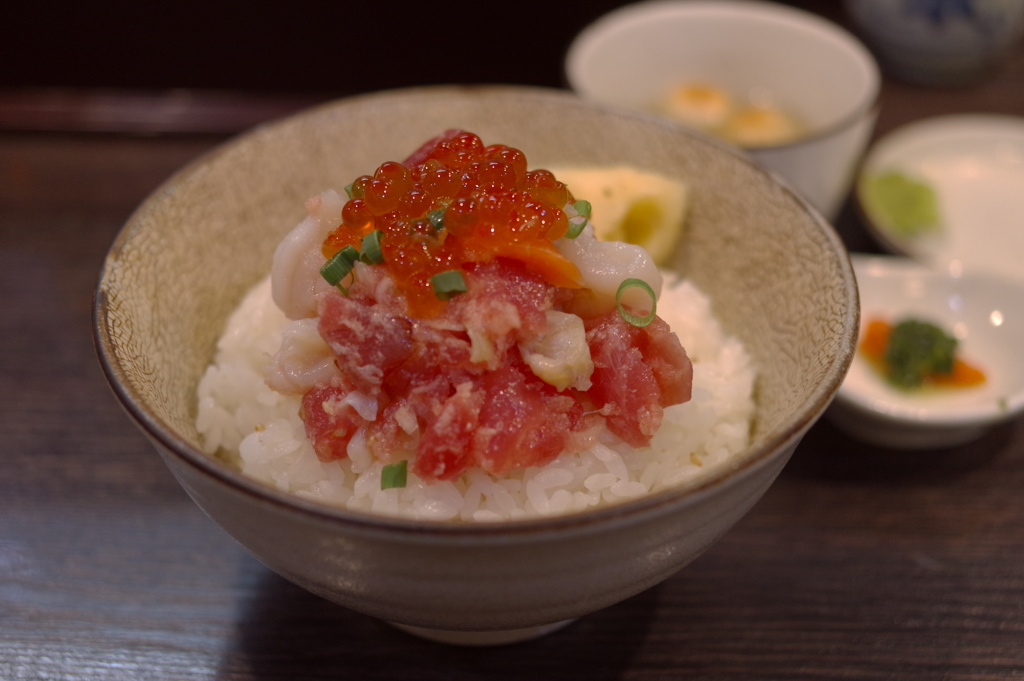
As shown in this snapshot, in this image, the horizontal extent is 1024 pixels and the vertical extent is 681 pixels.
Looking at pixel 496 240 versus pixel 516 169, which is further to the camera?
pixel 516 169

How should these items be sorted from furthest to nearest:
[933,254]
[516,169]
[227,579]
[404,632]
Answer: [933,254], [227,579], [404,632], [516,169]

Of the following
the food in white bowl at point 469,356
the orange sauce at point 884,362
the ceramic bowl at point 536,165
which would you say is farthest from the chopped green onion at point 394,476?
the orange sauce at point 884,362

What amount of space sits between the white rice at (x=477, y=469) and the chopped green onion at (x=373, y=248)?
365mm

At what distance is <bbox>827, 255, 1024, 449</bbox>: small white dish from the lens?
2350mm

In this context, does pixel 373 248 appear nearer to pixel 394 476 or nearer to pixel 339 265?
pixel 339 265

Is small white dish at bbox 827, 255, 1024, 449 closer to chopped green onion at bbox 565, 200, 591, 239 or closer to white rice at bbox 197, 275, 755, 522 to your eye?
white rice at bbox 197, 275, 755, 522

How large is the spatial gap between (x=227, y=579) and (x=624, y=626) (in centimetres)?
98

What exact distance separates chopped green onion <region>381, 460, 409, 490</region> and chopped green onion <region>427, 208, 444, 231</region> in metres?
0.47

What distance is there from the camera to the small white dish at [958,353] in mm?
2350

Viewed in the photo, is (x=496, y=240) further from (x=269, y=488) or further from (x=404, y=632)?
(x=404, y=632)

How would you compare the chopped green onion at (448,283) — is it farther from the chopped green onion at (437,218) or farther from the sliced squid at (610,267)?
the sliced squid at (610,267)

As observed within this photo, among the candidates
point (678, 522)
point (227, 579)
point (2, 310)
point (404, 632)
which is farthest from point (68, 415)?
point (678, 522)

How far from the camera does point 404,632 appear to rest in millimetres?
1823

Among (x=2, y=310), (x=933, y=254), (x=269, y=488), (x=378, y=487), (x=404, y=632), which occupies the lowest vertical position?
(x=933, y=254)
